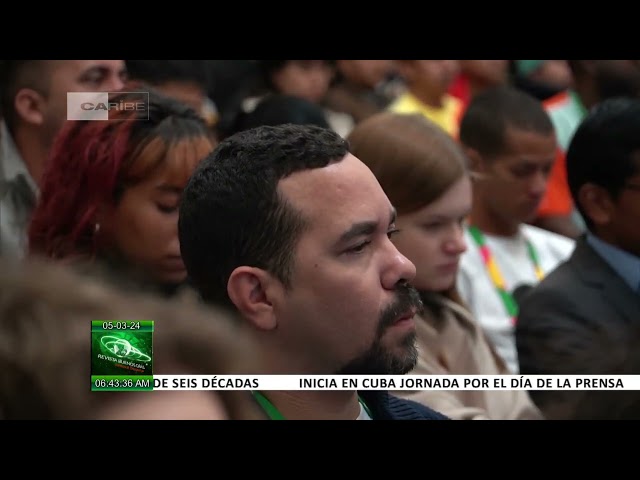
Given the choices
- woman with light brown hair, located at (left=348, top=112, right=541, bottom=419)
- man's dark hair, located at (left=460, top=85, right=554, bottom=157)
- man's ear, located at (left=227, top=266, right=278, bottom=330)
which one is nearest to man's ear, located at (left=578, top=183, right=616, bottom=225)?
man's dark hair, located at (left=460, top=85, right=554, bottom=157)

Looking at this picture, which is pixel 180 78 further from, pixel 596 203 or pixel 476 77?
pixel 596 203

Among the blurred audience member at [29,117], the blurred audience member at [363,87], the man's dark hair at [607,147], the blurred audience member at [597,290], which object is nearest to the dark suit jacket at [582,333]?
the blurred audience member at [597,290]

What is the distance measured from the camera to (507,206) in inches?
112

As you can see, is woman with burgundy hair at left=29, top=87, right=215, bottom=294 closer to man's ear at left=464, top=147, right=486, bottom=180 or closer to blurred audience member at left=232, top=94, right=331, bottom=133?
blurred audience member at left=232, top=94, right=331, bottom=133

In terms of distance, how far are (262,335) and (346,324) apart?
0.65ft

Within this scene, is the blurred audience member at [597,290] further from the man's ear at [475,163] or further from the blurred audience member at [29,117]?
the blurred audience member at [29,117]

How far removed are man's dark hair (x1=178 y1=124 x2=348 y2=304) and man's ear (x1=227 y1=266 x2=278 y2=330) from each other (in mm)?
14

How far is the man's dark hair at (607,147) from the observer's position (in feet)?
9.20

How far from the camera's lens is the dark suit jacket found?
2779 mm

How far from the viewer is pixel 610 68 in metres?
2.80

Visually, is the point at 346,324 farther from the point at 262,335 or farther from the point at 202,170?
the point at 202,170

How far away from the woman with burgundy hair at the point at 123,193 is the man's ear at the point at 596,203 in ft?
3.50

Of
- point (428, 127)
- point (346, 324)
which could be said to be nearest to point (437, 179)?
point (428, 127)

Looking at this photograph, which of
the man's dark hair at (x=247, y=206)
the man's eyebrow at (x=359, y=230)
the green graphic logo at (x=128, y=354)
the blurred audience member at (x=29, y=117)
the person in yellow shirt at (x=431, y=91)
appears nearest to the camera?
the man's dark hair at (x=247, y=206)
